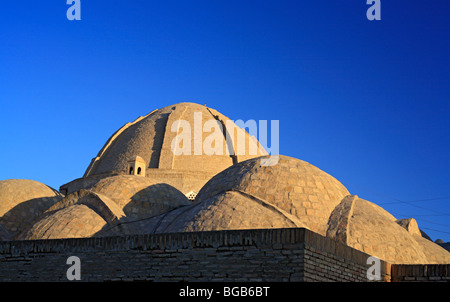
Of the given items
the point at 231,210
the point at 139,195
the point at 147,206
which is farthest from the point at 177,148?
the point at 231,210

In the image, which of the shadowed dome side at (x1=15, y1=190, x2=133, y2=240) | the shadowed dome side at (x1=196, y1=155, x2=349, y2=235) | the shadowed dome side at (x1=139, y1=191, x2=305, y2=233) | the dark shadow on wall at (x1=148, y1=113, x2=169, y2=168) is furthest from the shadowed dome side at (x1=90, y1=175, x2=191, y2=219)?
the dark shadow on wall at (x1=148, y1=113, x2=169, y2=168)

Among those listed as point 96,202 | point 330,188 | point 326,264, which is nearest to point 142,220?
point 96,202

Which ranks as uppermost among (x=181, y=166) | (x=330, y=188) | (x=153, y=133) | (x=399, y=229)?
(x=153, y=133)

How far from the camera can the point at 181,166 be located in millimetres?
21750

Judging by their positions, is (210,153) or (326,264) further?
(210,153)

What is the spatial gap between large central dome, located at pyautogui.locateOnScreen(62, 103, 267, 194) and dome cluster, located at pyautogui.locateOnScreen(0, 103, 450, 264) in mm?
3506

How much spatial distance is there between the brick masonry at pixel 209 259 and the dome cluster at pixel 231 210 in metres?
2.73

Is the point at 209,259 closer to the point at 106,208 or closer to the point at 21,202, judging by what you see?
the point at 106,208

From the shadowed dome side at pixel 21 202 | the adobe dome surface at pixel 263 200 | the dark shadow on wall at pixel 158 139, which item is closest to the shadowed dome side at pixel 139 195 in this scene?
the adobe dome surface at pixel 263 200

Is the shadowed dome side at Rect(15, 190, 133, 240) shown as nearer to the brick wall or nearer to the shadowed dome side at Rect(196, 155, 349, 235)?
the shadowed dome side at Rect(196, 155, 349, 235)

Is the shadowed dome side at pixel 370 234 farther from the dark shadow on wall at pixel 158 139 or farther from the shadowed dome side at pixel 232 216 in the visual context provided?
the dark shadow on wall at pixel 158 139

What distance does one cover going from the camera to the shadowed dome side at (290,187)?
1273 cm

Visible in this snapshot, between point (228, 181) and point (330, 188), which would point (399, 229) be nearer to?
point (330, 188)
